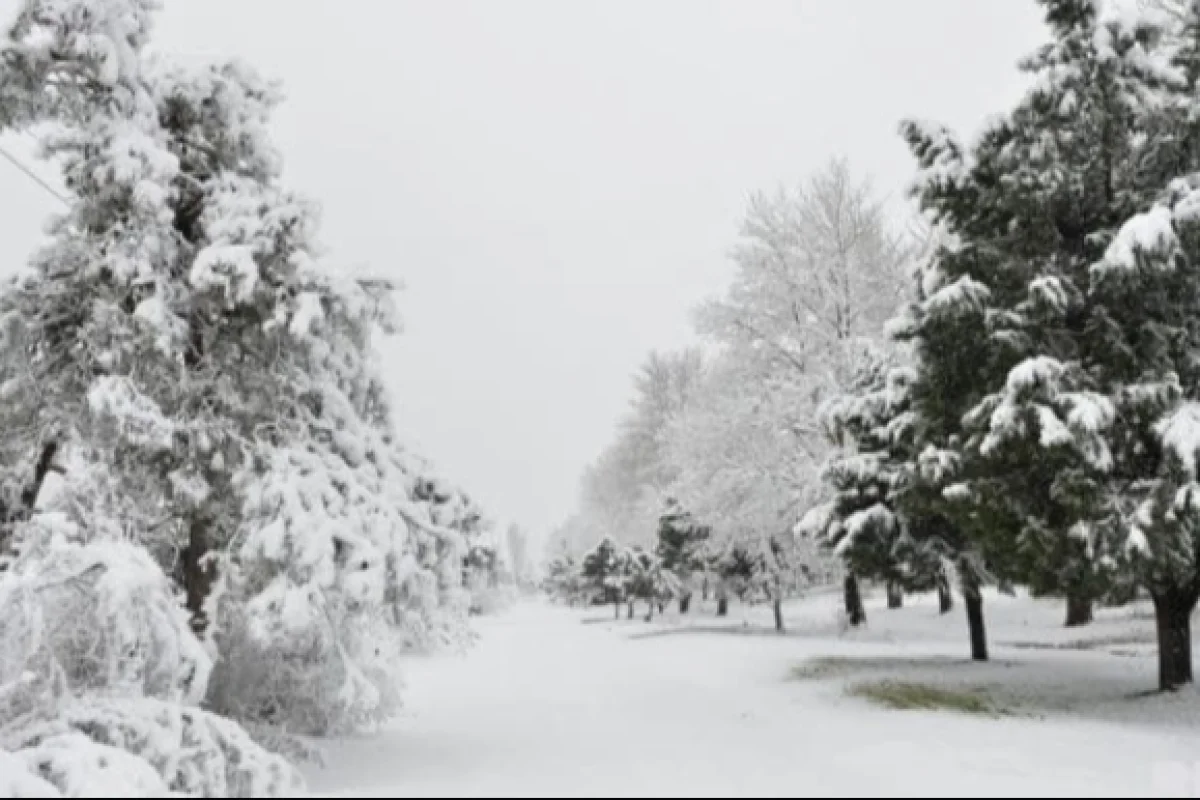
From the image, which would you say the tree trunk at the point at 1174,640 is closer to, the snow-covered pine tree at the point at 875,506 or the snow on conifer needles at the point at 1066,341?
the snow on conifer needles at the point at 1066,341

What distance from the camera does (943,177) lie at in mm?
11906

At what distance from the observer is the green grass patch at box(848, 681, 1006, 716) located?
1081 cm

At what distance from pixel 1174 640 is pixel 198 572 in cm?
1033

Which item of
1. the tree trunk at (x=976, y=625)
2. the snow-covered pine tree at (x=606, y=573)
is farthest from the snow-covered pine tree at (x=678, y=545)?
the tree trunk at (x=976, y=625)

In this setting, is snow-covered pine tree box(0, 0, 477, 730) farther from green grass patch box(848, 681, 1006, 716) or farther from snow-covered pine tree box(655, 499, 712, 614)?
snow-covered pine tree box(655, 499, 712, 614)

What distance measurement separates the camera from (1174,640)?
11242 mm

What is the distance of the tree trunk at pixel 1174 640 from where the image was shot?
11.1m

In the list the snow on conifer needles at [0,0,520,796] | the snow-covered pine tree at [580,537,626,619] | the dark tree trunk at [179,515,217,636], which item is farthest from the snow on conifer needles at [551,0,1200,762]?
the snow-covered pine tree at [580,537,626,619]

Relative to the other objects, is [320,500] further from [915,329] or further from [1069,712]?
[1069,712]

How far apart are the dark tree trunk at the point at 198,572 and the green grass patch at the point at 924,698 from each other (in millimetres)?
7156

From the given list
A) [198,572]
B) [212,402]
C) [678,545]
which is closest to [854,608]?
[678,545]

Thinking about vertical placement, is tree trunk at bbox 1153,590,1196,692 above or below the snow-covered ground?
above

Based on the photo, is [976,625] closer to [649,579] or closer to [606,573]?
[649,579]

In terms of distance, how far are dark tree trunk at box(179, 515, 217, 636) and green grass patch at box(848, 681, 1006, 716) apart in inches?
282
